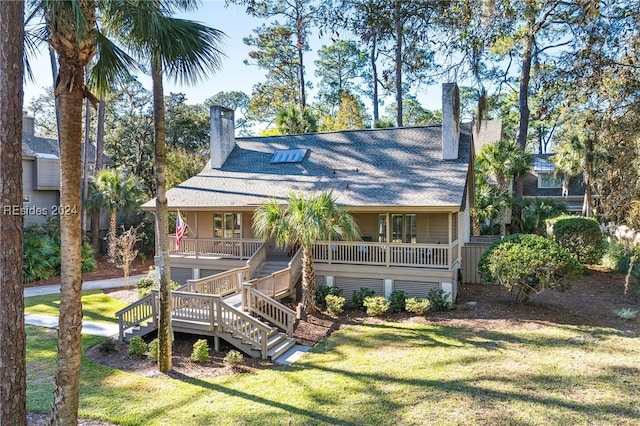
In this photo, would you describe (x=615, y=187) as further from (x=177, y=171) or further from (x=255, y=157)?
(x=177, y=171)

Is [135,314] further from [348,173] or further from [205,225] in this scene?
[348,173]

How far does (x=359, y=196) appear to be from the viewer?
14.5 metres

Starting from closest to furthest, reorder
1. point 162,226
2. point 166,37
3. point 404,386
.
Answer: point 166,37, point 404,386, point 162,226

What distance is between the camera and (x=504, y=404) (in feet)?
22.4

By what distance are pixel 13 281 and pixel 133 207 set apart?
20.2 meters

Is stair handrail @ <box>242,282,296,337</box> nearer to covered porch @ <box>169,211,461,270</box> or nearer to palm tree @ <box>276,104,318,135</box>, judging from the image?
covered porch @ <box>169,211,461,270</box>

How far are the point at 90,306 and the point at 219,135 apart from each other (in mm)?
A: 9809

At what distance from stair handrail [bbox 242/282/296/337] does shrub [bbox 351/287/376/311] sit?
3.04 metres

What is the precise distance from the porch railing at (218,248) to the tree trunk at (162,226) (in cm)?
681

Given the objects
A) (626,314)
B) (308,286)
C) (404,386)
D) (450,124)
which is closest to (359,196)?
(308,286)

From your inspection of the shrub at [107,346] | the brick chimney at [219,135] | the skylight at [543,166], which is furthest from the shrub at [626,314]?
the skylight at [543,166]

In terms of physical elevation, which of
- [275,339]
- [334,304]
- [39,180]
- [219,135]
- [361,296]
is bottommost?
[275,339]

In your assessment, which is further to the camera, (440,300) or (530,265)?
(440,300)

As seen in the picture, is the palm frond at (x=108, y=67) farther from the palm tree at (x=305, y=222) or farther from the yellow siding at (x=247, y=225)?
the yellow siding at (x=247, y=225)
